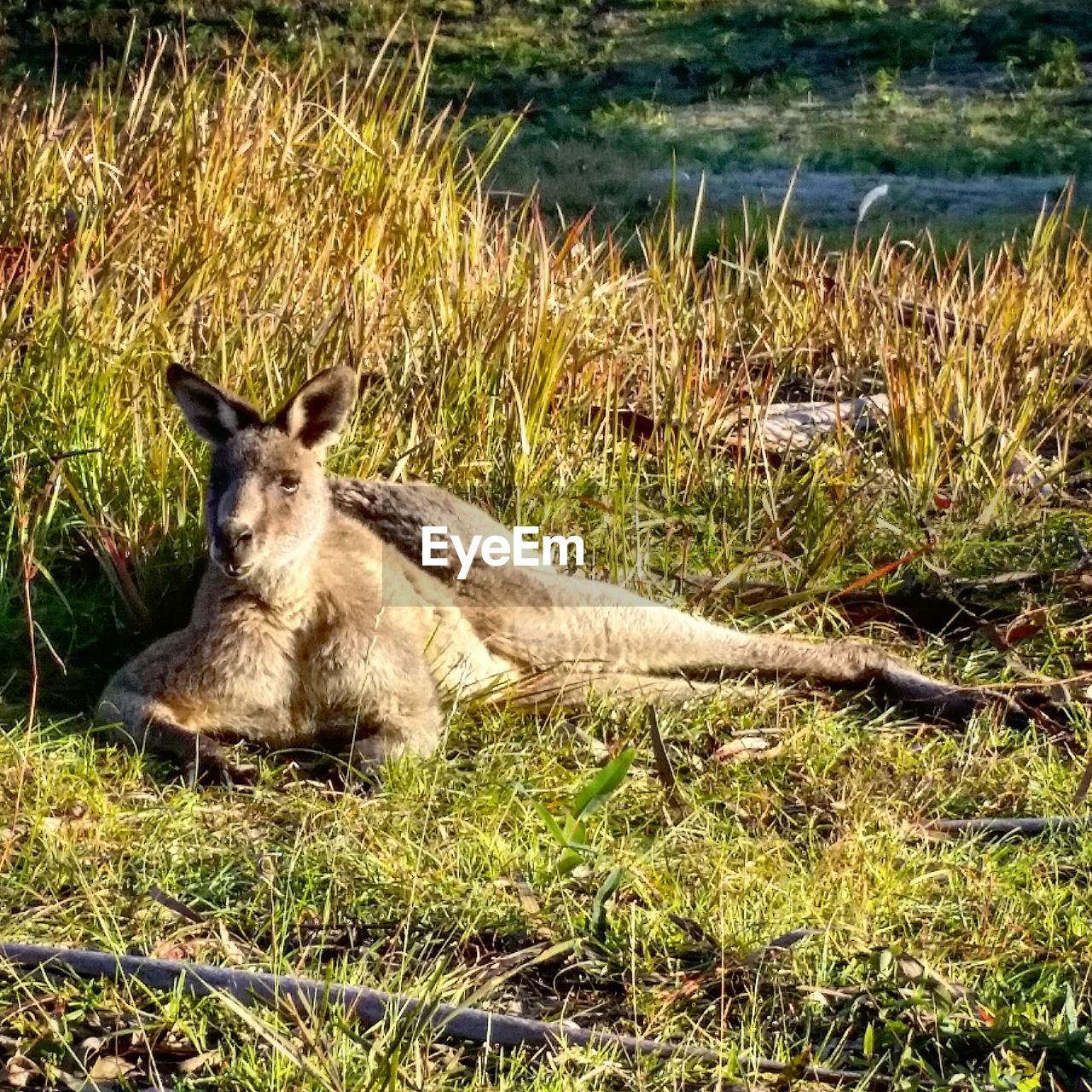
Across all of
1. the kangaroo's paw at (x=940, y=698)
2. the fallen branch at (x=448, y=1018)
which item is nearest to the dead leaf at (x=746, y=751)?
the kangaroo's paw at (x=940, y=698)

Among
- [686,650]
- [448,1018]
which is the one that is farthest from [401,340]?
[448,1018]

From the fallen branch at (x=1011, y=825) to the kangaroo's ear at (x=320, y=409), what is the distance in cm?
168

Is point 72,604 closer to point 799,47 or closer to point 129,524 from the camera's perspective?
point 129,524

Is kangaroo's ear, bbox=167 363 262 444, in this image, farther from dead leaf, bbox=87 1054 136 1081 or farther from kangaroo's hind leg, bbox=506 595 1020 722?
dead leaf, bbox=87 1054 136 1081

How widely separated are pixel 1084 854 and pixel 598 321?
11.0 ft

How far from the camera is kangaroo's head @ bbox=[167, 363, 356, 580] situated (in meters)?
3.87

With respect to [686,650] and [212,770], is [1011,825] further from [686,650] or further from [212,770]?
[212,770]

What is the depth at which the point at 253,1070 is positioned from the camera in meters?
2.66

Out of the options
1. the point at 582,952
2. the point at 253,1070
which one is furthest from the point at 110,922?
the point at 582,952

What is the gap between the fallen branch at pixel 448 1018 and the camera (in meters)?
2.76

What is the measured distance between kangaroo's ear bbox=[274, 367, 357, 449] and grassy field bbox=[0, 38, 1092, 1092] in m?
0.49

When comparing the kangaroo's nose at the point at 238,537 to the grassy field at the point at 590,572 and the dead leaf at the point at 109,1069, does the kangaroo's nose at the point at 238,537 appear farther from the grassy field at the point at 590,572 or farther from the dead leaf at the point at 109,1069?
the dead leaf at the point at 109,1069

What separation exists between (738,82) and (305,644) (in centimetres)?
1509

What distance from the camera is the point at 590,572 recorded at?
511 cm
